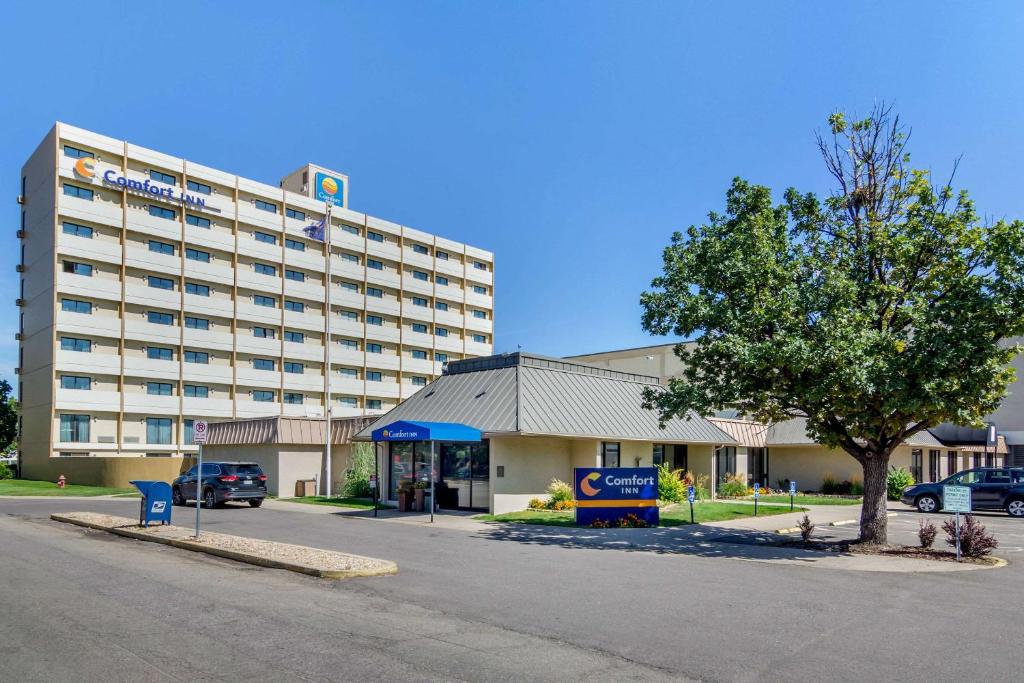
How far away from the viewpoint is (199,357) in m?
61.7

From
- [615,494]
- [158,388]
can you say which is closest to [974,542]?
[615,494]

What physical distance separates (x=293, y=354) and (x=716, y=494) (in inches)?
1670

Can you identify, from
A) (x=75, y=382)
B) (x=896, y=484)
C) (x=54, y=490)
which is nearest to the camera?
(x=896, y=484)

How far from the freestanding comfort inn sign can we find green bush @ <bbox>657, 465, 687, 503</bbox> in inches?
258

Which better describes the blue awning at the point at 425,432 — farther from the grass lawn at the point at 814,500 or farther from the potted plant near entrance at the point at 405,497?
the grass lawn at the point at 814,500

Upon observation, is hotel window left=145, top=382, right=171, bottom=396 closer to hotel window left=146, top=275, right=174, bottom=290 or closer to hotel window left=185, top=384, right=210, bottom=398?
hotel window left=185, top=384, right=210, bottom=398

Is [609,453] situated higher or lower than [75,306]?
lower

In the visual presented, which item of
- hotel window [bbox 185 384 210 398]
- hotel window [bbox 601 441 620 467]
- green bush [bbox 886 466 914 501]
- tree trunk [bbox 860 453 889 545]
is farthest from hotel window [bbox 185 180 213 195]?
tree trunk [bbox 860 453 889 545]

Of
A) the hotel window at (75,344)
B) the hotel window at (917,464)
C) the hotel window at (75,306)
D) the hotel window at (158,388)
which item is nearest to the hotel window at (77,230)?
the hotel window at (75,306)

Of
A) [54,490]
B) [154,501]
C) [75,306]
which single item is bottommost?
[54,490]

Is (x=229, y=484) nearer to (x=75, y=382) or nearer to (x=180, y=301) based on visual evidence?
(x=75, y=382)

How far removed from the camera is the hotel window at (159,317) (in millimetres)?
58938

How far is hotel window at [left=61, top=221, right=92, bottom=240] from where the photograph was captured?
180ft

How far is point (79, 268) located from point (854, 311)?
54.1 meters
